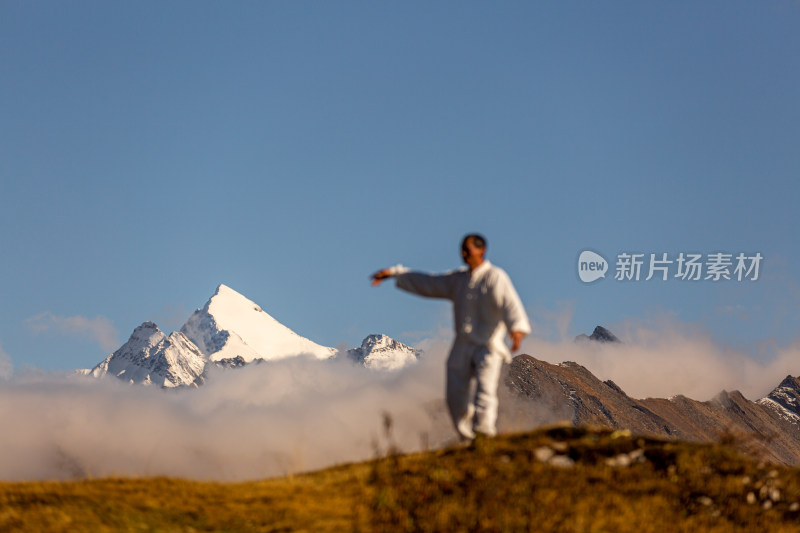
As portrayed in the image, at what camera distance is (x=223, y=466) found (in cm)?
1652

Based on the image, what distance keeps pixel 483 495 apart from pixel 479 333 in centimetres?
371

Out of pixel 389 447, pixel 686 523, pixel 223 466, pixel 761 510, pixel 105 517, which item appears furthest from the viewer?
pixel 223 466

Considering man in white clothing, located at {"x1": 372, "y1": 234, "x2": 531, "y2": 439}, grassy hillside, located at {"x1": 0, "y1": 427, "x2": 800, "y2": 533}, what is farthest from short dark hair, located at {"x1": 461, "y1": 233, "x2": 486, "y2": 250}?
grassy hillside, located at {"x1": 0, "y1": 427, "x2": 800, "y2": 533}

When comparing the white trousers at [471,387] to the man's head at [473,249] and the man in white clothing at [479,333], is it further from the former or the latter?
the man's head at [473,249]

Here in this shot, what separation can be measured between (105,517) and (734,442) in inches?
398

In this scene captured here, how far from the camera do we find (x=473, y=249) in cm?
1627

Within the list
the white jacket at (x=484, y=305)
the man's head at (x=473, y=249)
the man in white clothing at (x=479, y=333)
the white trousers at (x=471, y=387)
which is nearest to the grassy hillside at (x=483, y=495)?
the white trousers at (x=471, y=387)

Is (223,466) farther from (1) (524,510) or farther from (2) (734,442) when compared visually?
(2) (734,442)

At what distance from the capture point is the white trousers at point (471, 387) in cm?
1569

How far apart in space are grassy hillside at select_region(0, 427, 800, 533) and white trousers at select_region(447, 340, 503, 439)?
564mm

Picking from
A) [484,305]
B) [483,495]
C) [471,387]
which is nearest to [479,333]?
[484,305]

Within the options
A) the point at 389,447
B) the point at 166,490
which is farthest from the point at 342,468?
the point at 166,490

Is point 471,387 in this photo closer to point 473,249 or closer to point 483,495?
point 473,249

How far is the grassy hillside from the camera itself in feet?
39.9
